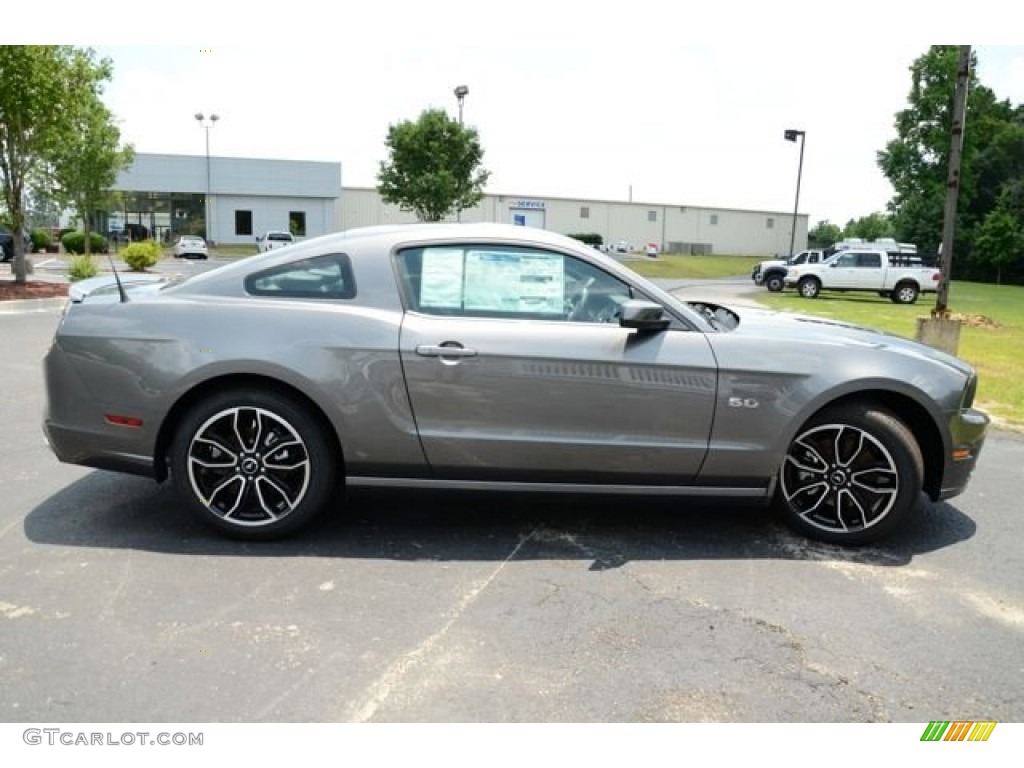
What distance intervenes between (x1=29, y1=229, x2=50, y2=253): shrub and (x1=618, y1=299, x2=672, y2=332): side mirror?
44845mm

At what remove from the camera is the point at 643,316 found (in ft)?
12.4

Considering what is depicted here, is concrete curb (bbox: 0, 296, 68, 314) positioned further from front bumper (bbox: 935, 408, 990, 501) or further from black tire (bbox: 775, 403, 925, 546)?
front bumper (bbox: 935, 408, 990, 501)

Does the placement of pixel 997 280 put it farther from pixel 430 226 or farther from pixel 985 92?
pixel 430 226

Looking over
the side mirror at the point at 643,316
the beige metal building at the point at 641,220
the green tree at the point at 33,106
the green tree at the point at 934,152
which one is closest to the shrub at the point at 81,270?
the green tree at the point at 33,106

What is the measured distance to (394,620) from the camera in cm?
323

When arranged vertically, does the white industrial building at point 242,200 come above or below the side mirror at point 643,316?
above

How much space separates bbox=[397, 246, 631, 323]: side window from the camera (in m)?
3.98

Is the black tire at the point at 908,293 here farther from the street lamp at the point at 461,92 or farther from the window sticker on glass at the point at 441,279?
the window sticker on glass at the point at 441,279

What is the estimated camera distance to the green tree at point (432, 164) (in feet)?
129

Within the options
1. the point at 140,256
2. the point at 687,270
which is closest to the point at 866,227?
the point at 687,270

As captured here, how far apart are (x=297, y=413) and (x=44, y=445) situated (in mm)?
2745

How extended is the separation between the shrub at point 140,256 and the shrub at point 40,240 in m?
16.4

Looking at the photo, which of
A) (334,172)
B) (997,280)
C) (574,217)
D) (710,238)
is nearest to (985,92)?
(997,280)
